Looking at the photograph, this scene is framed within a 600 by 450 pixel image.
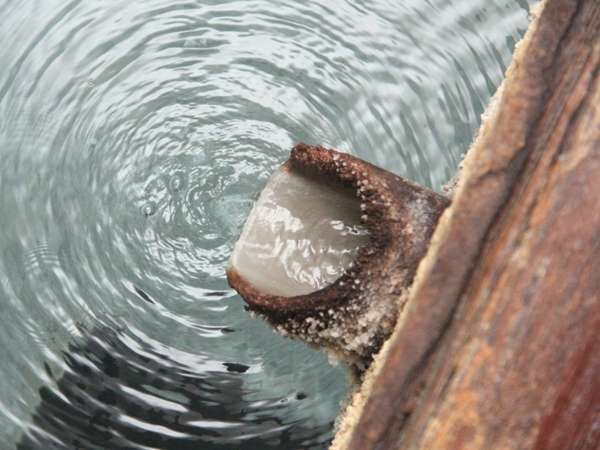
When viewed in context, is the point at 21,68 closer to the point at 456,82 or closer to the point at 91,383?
the point at 91,383

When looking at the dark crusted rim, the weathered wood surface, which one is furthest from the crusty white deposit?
the weathered wood surface

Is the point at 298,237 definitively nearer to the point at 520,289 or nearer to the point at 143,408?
the point at 520,289

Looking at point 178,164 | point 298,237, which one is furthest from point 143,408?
point 298,237

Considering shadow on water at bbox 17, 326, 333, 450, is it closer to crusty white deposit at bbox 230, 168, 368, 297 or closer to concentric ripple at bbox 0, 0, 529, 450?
concentric ripple at bbox 0, 0, 529, 450

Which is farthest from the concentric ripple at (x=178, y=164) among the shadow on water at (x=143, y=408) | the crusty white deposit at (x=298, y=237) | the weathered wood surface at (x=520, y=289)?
the weathered wood surface at (x=520, y=289)

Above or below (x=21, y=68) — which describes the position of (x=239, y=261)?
below

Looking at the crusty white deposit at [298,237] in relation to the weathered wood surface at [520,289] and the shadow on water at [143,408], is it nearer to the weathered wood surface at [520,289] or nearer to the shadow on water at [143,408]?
the weathered wood surface at [520,289]

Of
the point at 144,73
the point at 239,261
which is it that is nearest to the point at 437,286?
the point at 239,261
